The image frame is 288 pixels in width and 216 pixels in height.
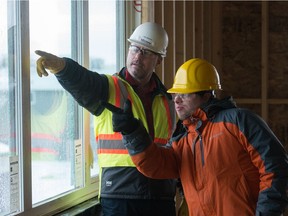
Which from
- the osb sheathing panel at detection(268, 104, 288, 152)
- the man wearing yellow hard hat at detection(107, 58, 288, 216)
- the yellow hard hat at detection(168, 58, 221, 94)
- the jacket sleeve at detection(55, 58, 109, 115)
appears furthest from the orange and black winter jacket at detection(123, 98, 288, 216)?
the osb sheathing panel at detection(268, 104, 288, 152)

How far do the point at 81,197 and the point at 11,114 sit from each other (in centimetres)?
87

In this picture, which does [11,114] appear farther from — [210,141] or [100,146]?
[210,141]

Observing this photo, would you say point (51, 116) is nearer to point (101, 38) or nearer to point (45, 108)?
point (45, 108)

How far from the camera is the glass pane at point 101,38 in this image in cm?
304

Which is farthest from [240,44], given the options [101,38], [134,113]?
[134,113]

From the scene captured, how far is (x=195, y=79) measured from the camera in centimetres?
217

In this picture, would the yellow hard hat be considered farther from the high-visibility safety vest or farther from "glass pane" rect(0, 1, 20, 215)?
"glass pane" rect(0, 1, 20, 215)

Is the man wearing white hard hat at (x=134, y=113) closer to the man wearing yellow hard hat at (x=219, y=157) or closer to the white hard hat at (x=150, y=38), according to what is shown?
the white hard hat at (x=150, y=38)

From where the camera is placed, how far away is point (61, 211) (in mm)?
2566

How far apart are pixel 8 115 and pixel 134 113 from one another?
2.30ft

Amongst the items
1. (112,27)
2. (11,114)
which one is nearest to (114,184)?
(11,114)

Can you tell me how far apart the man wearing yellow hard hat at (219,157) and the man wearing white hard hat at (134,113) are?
→ 1.06ft

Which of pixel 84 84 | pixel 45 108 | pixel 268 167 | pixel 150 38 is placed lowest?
pixel 268 167

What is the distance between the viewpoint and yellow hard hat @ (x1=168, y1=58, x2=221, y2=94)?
2.14 meters
